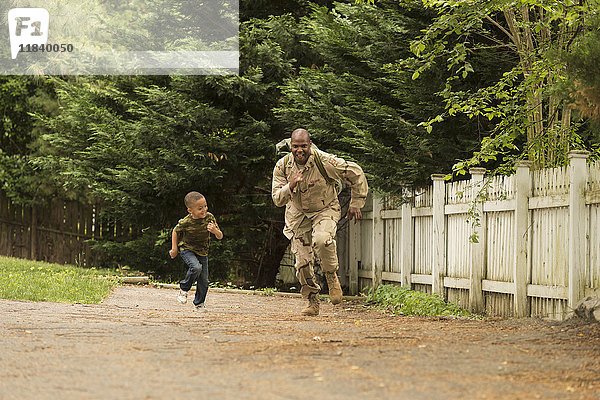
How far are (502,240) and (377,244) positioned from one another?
452cm

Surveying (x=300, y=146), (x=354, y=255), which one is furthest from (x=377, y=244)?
(x=300, y=146)

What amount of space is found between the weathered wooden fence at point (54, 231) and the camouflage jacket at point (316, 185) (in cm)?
1377

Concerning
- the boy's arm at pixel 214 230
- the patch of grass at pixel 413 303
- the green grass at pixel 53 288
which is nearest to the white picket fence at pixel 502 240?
the patch of grass at pixel 413 303

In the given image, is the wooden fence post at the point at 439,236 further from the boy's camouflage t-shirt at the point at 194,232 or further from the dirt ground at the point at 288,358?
the boy's camouflage t-shirt at the point at 194,232

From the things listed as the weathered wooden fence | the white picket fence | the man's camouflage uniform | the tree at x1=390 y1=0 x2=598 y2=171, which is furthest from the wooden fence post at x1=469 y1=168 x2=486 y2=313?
the weathered wooden fence

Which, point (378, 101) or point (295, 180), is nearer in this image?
point (295, 180)

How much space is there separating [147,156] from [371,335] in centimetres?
1005

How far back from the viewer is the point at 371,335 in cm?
752

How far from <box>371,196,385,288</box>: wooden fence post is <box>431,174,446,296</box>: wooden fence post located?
2.41 m

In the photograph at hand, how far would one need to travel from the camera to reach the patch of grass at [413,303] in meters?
11.1

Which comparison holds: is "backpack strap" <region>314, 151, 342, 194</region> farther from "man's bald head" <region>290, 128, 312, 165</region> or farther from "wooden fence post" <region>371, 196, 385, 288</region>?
"wooden fence post" <region>371, 196, 385, 288</region>

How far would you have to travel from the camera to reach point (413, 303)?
11.5 m

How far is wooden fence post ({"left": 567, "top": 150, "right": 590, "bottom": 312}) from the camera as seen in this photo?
8.57 meters

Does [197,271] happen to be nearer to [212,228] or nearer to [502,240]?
[212,228]
